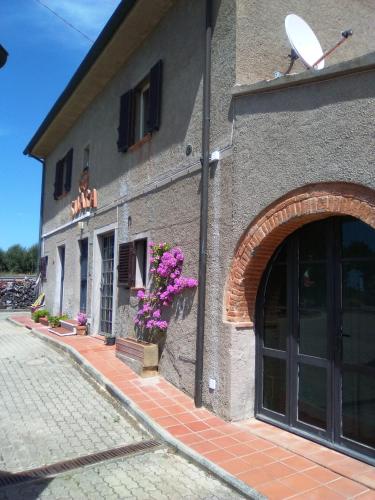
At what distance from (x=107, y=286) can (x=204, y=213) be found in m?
4.74

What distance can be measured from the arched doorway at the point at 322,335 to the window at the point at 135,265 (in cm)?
311

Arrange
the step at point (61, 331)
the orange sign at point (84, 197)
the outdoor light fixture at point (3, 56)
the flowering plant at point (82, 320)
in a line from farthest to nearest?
the orange sign at point (84, 197) → the flowering plant at point (82, 320) → the step at point (61, 331) → the outdoor light fixture at point (3, 56)

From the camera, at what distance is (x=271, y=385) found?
5203 mm

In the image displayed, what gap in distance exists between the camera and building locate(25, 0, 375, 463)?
13.9ft

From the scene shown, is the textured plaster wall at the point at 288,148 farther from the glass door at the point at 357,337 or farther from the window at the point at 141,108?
the window at the point at 141,108

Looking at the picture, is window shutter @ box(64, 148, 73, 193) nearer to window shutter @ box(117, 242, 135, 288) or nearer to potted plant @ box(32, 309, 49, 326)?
potted plant @ box(32, 309, 49, 326)

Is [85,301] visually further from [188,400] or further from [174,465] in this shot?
[174,465]

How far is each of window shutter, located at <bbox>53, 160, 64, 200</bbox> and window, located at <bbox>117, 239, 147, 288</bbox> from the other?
6.31 metres

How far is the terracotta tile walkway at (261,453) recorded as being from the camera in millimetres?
3627

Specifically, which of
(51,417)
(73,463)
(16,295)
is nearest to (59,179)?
(51,417)

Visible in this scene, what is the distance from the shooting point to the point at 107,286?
32.5 ft

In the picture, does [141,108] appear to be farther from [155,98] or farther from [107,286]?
[107,286]

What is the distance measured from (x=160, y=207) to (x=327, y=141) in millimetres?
3439

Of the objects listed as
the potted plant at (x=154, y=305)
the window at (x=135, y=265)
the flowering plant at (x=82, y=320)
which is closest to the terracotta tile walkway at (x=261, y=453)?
the potted plant at (x=154, y=305)
